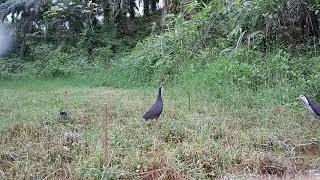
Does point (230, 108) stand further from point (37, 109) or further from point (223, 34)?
point (223, 34)

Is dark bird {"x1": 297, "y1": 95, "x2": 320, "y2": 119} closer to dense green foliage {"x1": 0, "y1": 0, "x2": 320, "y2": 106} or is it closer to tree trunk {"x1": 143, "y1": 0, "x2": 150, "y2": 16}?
dense green foliage {"x1": 0, "y1": 0, "x2": 320, "y2": 106}

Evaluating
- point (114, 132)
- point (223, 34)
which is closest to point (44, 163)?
point (114, 132)

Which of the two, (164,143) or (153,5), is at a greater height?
(153,5)

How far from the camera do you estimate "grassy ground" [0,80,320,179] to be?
145 inches

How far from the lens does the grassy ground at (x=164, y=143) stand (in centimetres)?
369

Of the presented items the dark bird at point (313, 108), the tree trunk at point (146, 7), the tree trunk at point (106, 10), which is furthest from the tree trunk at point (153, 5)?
the dark bird at point (313, 108)

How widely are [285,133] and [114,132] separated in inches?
66.9

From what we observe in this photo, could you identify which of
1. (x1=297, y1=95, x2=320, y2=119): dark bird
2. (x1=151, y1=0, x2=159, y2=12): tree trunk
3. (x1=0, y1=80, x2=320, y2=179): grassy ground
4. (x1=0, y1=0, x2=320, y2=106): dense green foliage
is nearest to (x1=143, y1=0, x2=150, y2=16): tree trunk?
(x1=151, y1=0, x2=159, y2=12): tree trunk

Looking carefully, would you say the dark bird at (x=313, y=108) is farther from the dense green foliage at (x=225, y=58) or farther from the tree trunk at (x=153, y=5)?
the tree trunk at (x=153, y=5)

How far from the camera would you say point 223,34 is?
929cm

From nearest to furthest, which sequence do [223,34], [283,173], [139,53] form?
[283,173], [223,34], [139,53]

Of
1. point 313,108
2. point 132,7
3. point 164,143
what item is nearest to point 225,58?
point 313,108

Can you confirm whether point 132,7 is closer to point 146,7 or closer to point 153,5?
point 146,7

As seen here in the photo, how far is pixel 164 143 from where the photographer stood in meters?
4.32
